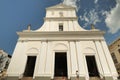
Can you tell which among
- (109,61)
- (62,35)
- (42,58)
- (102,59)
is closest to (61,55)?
(62,35)

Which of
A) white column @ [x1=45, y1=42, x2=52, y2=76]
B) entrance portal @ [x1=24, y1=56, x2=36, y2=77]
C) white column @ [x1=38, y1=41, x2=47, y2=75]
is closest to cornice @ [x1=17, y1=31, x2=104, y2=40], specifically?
white column @ [x1=38, y1=41, x2=47, y2=75]

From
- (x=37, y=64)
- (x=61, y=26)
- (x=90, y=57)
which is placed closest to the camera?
(x=37, y=64)

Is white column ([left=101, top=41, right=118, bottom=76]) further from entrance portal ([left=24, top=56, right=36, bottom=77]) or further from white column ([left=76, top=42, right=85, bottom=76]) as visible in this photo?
entrance portal ([left=24, top=56, right=36, bottom=77])

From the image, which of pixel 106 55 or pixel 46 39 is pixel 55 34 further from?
pixel 106 55

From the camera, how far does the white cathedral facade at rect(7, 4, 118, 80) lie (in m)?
12.2

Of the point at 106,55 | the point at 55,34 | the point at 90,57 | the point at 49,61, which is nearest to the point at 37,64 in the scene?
the point at 49,61

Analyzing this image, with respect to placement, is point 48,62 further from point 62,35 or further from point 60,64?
point 62,35

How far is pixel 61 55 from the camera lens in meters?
15.0

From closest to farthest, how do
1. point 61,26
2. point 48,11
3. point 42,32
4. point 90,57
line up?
point 90,57 → point 42,32 → point 61,26 → point 48,11

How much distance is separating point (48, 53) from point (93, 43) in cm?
537

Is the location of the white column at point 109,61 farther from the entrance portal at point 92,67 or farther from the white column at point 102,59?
the entrance portal at point 92,67

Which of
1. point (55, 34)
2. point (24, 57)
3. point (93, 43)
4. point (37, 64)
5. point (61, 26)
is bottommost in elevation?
point (37, 64)

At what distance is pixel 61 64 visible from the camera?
49.4 feet

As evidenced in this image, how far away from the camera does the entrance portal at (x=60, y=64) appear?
13683 millimetres
